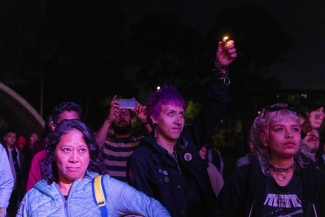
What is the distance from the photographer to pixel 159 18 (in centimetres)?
4072

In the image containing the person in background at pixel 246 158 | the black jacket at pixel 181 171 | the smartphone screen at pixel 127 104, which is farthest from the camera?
the smartphone screen at pixel 127 104

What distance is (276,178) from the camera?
3213mm

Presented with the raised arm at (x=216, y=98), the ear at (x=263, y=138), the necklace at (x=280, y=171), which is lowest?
the necklace at (x=280, y=171)

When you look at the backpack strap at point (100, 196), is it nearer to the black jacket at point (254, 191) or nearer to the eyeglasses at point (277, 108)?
the black jacket at point (254, 191)

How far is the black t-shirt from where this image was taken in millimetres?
3072

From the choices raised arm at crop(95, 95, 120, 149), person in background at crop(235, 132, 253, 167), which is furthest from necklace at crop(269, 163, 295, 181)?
raised arm at crop(95, 95, 120, 149)

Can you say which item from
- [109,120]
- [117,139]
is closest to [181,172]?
[109,120]

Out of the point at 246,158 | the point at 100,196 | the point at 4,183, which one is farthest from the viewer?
the point at 4,183

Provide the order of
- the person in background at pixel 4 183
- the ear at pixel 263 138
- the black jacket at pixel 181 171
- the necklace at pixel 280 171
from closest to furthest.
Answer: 1. the necklace at pixel 280 171
2. the ear at pixel 263 138
3. the black jacket at pixel 181 171
4. the person in background at pixel 4 183

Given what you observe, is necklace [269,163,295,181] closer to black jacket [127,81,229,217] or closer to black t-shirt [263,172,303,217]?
black t-shirt [263,172,303,217]

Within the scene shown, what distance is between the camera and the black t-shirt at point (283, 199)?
3072 mm

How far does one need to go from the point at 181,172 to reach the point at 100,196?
35.5 inches

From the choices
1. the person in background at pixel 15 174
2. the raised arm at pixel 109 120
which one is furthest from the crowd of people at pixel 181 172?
the person in background at pixel 15 174

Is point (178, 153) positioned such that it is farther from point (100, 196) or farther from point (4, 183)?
point (4, 183)
